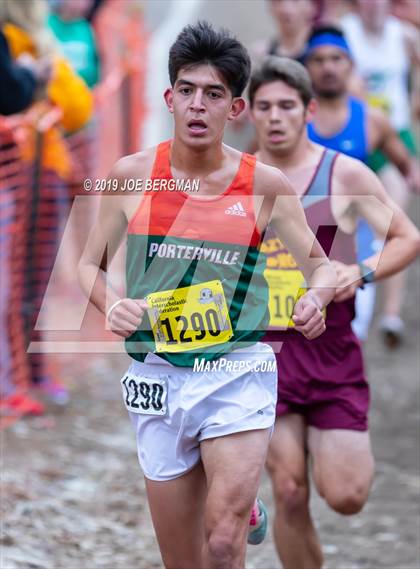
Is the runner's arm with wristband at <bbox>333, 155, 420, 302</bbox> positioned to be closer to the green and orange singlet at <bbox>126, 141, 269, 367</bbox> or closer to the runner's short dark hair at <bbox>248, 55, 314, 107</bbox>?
the runner's short dark hair at <bbox>248, 55, 314, 107</bbox>

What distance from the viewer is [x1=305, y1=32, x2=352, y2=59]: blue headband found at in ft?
23.0

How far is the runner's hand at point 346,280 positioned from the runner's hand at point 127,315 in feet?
3.70

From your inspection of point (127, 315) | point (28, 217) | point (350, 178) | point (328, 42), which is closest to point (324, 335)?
point (350, 178)

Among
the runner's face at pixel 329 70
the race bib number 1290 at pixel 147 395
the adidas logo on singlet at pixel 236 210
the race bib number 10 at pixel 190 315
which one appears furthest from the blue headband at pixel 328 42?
the race bib number 1290 at pixel 147 395

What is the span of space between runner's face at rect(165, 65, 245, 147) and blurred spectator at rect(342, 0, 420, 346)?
5.58 metres

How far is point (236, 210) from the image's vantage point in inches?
166

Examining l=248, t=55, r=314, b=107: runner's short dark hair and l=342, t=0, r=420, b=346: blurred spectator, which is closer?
l=248, t=55, r=314, b=107: runner's short dark hair

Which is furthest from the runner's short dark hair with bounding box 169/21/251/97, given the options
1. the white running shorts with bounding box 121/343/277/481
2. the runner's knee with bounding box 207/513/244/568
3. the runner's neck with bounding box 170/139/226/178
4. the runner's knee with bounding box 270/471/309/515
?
the runner's knee with bounding box 270/471/309/515

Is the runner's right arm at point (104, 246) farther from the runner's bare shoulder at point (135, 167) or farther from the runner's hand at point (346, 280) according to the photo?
the runner's hand at point (346, 280)

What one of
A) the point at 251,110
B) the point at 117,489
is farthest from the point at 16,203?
the point at 251,110

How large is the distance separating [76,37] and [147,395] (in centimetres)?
520

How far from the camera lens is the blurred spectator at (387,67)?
974 centimetres

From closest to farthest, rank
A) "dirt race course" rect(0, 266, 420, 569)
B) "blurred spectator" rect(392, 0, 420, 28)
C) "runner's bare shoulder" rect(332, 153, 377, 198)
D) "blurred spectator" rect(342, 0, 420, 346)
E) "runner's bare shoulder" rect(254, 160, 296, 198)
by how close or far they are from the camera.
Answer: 1. "runner's bare shoulder" rect(254, 160, 296, 198)
2. "runner's bare shoulder" rect(332, 153, 377, 198)
3. "dirt race course" rect(0, 266, 420, 569)
4. "blurred spectator" rect(342, 0, 420, 346)
5. "blurred spectator" rect(392, 0, 420, 28)

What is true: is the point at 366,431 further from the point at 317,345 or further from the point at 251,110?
the point at 251,110
